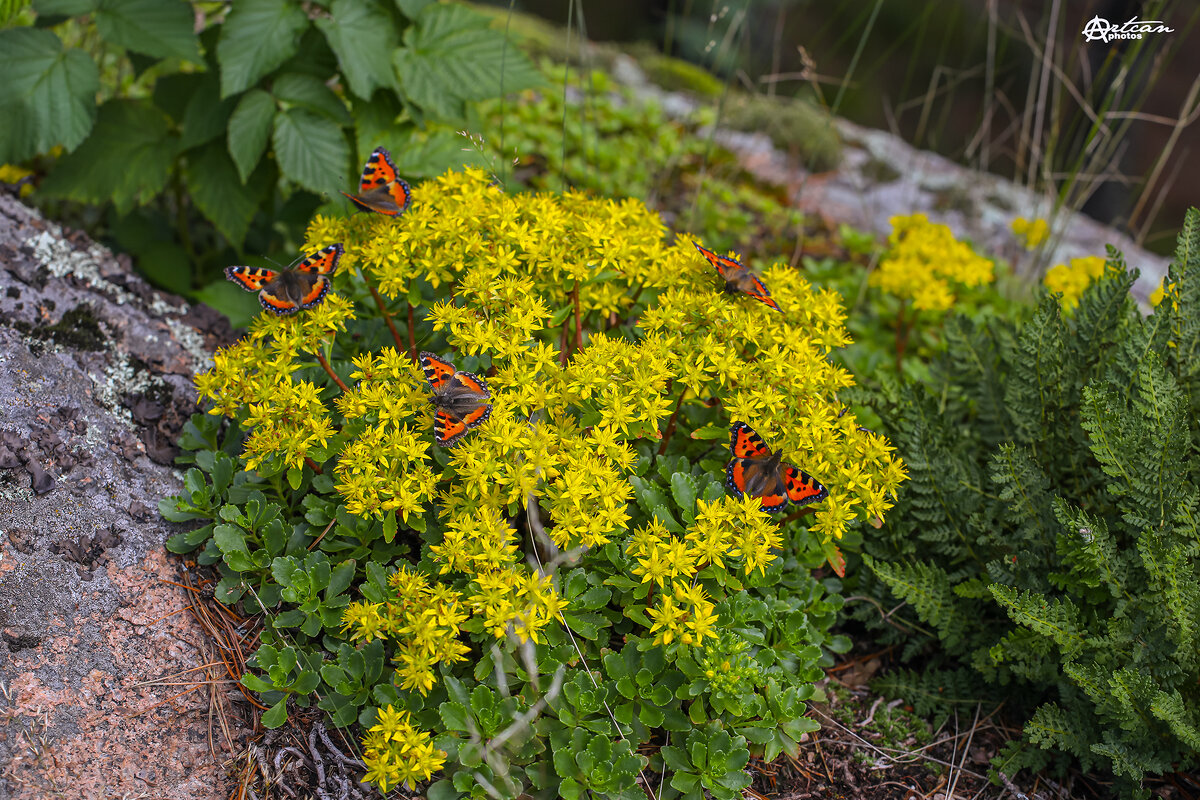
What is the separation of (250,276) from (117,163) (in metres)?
1.54

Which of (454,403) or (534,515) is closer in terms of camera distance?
(454,403)

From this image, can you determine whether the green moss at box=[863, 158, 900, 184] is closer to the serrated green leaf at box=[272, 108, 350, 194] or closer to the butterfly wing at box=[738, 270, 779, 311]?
the butterfly wing at box=[738, 270, 779, 311]

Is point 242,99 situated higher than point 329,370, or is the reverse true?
point 242,99

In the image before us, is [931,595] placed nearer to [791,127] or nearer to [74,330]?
[74,330]

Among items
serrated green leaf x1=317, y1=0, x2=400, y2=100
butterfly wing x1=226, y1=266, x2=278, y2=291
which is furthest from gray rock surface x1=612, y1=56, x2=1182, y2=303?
butterfly wing x1=226, y1=266, x2=278, y2=291

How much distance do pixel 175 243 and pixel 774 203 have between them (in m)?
3.59

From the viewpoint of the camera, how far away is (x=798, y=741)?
2.40 m

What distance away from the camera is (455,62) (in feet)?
10.8

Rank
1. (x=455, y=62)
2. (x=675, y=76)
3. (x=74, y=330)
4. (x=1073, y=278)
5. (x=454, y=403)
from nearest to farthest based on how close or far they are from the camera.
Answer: (x=454, y=403), (x=74, y=330), (x=455, y=62), (x=1073, y=278), (x=675, y=76)

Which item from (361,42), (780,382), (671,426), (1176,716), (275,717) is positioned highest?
(361,42)

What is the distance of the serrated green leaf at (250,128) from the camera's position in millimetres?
3105

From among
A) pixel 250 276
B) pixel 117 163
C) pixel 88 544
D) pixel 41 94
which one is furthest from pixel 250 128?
pixel 88 544

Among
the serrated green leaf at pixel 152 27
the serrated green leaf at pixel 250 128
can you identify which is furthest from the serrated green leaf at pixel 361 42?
the serrated green leaf at pixel 152 27

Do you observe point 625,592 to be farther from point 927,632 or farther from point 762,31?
point 762,31
